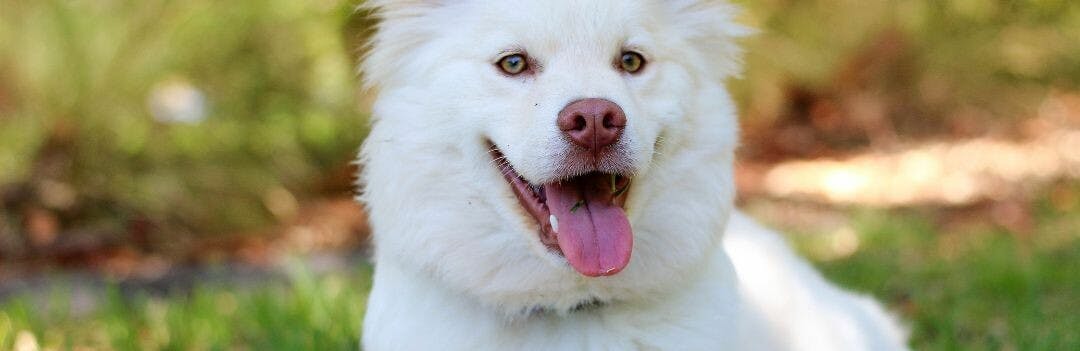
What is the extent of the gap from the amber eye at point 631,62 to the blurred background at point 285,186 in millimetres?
1778

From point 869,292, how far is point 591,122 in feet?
10.8

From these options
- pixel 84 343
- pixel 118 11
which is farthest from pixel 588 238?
pixel 118 11

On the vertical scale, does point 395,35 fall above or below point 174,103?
above

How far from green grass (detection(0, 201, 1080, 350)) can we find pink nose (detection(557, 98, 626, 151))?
1939mm

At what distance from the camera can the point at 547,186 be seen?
3.17m

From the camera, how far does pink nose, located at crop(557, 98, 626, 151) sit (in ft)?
9.86

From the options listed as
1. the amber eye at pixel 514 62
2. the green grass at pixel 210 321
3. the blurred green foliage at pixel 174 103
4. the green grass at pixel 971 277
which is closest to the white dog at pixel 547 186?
the amber eye at pixel 514 62

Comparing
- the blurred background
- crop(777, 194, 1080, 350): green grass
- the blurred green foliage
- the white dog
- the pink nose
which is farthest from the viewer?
the blurred green foliage

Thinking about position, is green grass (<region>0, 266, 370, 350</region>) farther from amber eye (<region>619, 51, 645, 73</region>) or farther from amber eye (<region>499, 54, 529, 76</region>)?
amber eye (<region>619, 51, 645, 73</region>)

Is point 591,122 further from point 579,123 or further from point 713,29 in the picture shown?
point 713,29

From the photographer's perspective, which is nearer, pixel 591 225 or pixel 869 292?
pixel 591 225

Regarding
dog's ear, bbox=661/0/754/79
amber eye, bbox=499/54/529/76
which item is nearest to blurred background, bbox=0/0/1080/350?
dog's ear, bbox=661/0/754/79

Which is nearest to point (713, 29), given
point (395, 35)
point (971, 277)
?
point (395, 35)

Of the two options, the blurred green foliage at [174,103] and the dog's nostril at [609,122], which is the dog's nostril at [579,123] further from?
the blurred green foliage at [174,103]
